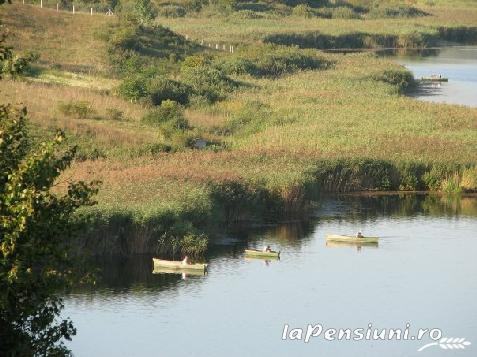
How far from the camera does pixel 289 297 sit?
4316 cm

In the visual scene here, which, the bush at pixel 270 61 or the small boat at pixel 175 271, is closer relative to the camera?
the small boat at pixel 175 271

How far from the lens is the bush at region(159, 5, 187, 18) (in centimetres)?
16288

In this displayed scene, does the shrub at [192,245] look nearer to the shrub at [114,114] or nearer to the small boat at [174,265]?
the small boat at [174,265]

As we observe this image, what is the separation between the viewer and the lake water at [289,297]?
125ft

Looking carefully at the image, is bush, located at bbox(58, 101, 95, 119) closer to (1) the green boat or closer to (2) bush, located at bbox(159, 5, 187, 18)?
(1) the green boat

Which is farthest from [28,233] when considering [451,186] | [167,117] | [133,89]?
[133,89]

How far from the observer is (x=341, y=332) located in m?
39.5

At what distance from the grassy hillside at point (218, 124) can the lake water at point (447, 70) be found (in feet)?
11.8

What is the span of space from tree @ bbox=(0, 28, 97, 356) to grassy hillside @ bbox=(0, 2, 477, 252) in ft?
66.5

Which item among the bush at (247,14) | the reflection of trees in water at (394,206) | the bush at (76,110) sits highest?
the bush at (247,14)

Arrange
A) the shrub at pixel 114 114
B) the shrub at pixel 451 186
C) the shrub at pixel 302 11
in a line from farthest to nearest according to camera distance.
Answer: the shrub at pixel 302 11 < the shrub at pixel 114 114 < the shrub at pixel 451 186

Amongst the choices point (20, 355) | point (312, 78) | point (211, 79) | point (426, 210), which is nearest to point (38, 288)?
point (20, 355)

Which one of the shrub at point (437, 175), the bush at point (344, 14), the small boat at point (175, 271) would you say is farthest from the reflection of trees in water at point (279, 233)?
the bush at point (344, 14)

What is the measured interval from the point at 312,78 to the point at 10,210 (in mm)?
80956
